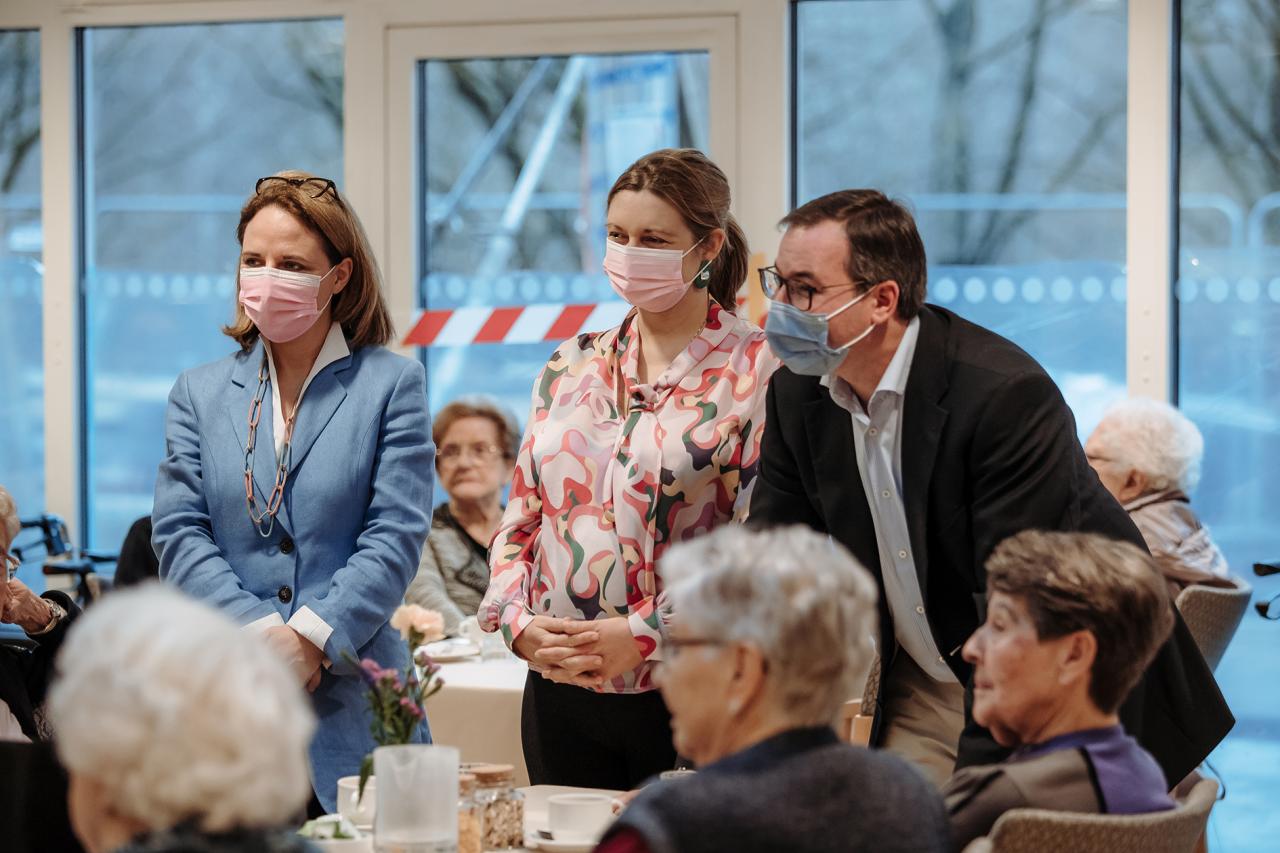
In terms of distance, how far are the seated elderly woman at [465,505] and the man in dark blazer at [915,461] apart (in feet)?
8.62

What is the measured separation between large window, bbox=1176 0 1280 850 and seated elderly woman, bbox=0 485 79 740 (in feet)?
13.7

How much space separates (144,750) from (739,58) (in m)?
4.87

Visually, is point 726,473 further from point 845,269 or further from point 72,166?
point 72,166

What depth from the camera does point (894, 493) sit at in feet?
8.89

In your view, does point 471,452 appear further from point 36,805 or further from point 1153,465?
point 36,805

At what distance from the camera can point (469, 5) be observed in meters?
6.08

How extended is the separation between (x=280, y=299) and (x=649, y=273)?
735 millimetres

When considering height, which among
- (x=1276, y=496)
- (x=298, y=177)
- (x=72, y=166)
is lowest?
(x=1276, y=496)

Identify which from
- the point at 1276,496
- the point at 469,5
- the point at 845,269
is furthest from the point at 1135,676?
the point at 469,5

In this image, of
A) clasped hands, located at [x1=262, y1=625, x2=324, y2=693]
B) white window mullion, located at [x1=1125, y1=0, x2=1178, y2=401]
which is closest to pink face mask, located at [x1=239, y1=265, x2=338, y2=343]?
clasped hands, located at [x1=262, y1=625, x2=324, y2=693]

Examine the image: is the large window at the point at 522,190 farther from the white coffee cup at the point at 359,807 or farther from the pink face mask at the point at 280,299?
the white coffee cup at the point at 359,807

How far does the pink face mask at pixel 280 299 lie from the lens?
10.1 feet

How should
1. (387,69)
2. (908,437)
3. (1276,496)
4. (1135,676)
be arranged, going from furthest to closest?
(387,69) < (1276,496) < (908,437) < (1135,676)

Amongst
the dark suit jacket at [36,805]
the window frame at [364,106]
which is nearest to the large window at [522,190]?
the window frame at [364,106]
